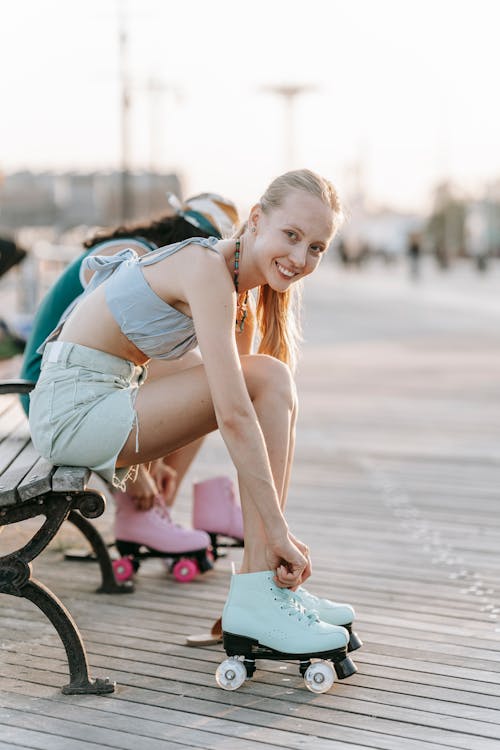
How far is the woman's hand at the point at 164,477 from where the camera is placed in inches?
177

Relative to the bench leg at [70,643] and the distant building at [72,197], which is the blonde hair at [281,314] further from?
the distant building at [72,197]

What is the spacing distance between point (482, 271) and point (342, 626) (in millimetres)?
54719

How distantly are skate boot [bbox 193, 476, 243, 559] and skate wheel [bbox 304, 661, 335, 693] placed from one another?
4.17 ft

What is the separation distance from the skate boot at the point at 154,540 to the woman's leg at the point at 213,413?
99cm

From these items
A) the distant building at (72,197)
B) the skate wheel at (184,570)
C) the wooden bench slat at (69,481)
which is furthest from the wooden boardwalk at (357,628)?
the distant building at (72,197)

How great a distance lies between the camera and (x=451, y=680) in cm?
332

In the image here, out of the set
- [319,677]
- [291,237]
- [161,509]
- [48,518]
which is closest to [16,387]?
[161,509]

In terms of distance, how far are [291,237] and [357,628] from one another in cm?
124

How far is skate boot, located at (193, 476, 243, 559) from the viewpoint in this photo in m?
4.46

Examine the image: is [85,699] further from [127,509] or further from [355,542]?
[355,542]

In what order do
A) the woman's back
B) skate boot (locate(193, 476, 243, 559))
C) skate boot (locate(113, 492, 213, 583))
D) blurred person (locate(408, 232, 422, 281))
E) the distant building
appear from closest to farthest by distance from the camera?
the woman's back, skate boot (locate(113, 492, 213, 583)), skate boot (locate(193, 476, 243, 559)), blurred person (locate(408, 232, 422, 281)), the distant building

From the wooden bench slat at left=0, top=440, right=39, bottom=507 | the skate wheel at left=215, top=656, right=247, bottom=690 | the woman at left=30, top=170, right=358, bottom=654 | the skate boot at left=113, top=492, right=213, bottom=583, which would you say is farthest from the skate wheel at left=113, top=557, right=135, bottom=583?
the skate wheel at left=215, top=656, right=247, bottom=690

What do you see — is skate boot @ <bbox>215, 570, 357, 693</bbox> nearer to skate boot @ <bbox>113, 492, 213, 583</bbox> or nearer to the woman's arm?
the woman's arm

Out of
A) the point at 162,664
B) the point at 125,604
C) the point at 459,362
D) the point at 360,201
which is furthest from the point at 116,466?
the point at 360,201
